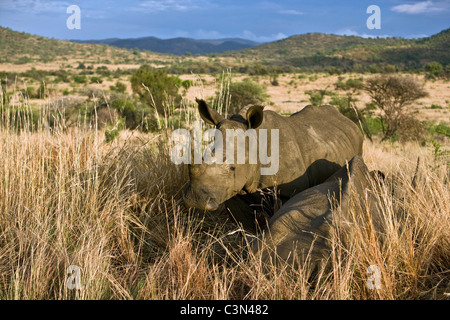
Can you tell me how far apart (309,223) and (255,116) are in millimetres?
1316

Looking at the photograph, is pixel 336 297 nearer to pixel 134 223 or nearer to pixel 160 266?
pixel 160 266

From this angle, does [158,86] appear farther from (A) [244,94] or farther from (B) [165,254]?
(B) [165,254]

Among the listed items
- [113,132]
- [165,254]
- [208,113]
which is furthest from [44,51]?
[165,254]

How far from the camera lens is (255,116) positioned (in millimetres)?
4414

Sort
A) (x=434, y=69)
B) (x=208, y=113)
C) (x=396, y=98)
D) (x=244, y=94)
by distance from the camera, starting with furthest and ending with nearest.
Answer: (x=434, y=69), (x=244, y=94), (x=396, y=98), (x=208, y=113)

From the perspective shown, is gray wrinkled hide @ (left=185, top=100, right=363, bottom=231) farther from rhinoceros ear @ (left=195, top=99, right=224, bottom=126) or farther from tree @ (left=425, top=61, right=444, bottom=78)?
tree @ (left=425, top=61, right=444, bottom=78)

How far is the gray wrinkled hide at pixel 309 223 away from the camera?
3.41 meters

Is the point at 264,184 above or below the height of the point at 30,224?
above

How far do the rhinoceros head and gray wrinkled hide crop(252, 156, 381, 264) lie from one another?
54 cm

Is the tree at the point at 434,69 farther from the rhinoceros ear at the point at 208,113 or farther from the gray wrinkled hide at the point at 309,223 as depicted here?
the gray wrinkled hide at the point at 309,223

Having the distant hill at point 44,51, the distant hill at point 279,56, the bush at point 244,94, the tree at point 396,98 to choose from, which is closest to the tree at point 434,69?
the distant hill at point 279,56

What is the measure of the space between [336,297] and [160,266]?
1504 millimetres

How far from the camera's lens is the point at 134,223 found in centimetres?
506
